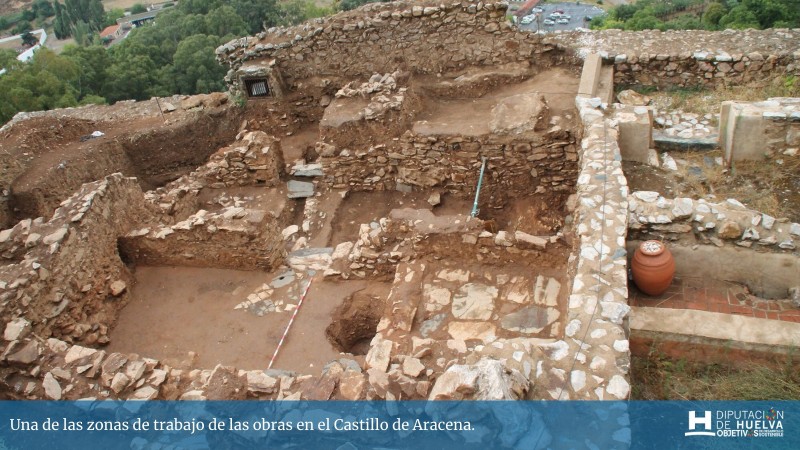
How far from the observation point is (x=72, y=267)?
6.32 m

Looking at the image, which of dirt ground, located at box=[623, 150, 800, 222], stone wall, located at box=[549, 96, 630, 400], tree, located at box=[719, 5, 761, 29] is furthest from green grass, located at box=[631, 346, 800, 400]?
tree, located at box=[719, 5, 761, 29]

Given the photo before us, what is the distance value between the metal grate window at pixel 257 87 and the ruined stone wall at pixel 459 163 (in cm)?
287

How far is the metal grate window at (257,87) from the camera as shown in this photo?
36.4 feet

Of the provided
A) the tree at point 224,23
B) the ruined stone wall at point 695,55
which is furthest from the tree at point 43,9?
the ruined stone wall at point 695,55

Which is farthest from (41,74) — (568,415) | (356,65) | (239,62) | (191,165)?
(568,415)

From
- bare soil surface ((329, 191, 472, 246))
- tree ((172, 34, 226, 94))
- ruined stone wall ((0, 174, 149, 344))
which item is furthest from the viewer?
tree ((172, 34, 226, 94))

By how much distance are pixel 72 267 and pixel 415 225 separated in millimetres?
3949

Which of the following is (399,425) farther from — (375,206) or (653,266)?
(375,206)

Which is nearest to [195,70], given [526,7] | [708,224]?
[708,224]

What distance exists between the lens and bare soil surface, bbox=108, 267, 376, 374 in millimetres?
6074

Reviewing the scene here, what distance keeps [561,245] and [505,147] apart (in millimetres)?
2874

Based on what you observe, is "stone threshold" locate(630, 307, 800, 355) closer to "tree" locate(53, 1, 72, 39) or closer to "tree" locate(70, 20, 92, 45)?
"tree" locate(70, 20, 92, 45)

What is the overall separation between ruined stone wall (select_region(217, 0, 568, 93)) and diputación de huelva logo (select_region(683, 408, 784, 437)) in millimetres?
7327

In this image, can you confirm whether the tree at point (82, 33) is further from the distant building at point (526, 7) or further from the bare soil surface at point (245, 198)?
the bare soil surface at point (245, 198)
